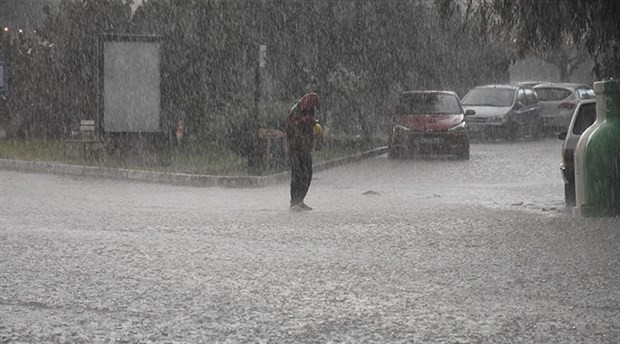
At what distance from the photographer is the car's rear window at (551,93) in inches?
1564

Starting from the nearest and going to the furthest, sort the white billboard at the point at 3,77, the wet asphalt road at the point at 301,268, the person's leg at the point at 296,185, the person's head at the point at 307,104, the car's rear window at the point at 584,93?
the wet asphalt road at the point at 301,268 → the person's leg at the point at 296,185 → the person's head at the point at 307,104 → the white billboard at the point at 3,77 → the car's rear window at the point at 584,93

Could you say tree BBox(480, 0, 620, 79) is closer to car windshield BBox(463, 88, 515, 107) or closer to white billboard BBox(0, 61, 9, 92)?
car windshield BBox(463, 88, 515, 107)

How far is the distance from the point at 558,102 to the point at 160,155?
1669cm

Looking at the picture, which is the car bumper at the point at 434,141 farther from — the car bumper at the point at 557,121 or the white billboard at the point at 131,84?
the car bumper at the point at 557,121

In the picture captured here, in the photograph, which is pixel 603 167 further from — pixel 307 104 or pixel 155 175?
pixel 155 175

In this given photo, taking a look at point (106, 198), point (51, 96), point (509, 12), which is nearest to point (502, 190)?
point (509, 12)

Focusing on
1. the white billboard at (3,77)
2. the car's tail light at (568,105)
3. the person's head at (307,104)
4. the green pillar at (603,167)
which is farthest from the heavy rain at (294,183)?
the white billboard at (3,77)

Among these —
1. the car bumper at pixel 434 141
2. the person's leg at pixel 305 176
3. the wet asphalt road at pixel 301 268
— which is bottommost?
the wet asphalt road at pixel 301 268

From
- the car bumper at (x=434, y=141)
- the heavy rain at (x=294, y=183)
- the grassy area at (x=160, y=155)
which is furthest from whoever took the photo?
the car bumper at (x=434, y=141)

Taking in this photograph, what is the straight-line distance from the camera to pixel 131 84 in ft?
87.3

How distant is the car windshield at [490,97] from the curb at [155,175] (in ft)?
38.1

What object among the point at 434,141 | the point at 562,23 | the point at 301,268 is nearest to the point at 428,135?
the point at 434,141

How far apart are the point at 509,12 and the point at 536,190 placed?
174 inches

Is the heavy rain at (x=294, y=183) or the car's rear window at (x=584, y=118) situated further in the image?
the car's rear window at (x=584, y=118)
